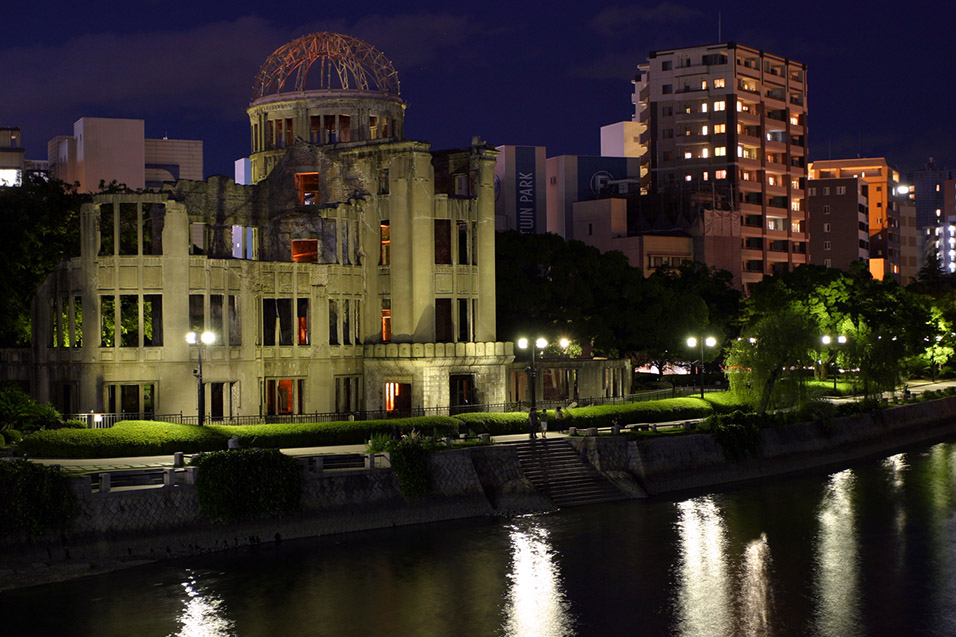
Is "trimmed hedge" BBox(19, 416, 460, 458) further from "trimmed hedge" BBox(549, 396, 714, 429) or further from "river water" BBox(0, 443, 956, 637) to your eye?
"trimmed hedge" BBox(549, 396, 714, 429)

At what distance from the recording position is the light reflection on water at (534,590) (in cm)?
3189

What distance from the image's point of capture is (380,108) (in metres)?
69.5

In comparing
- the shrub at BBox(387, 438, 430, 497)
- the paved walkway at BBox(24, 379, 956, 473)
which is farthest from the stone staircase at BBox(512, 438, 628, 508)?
the shrub at BBox(387, 438, 430, 497)

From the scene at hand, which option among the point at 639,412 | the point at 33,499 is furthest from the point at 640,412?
the point at 33,499

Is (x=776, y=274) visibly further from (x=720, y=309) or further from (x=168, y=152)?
(x=168, y=152)

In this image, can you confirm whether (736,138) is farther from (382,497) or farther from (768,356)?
(382,497)

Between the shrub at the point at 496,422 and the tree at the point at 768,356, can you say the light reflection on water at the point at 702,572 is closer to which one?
the shrub at the point at 496,422

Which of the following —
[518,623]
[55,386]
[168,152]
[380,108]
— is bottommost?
[518,623]

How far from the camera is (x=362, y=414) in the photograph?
5838 cm

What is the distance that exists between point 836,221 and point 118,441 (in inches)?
5441

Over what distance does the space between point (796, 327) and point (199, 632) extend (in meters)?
42.3

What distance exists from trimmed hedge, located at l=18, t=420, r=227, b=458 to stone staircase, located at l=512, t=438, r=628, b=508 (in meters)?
13.4

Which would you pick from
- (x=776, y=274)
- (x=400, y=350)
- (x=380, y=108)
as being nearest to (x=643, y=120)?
(x=776, y=274)

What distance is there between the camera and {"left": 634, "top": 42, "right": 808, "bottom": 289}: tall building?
14588 cm
